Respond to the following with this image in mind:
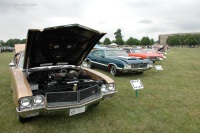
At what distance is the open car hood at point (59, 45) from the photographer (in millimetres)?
3222

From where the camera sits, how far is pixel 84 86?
3.37 meters

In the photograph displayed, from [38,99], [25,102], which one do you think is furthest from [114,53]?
[25,102]

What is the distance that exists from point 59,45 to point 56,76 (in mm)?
716

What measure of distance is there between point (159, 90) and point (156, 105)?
1.46 m

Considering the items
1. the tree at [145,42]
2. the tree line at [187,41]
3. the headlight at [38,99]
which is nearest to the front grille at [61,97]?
the headlight at [38,99]

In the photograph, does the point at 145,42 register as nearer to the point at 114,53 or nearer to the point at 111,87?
the point at 114,53

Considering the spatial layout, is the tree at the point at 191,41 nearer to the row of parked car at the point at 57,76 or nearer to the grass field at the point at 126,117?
the grass field at the point at 126,117

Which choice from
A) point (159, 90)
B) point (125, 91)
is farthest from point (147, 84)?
point (125, 91)

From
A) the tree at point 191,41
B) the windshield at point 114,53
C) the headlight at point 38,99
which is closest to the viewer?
the headlight at point 38,99

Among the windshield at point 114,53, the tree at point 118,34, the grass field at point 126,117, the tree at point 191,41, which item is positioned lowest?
the grass field at point 126,117

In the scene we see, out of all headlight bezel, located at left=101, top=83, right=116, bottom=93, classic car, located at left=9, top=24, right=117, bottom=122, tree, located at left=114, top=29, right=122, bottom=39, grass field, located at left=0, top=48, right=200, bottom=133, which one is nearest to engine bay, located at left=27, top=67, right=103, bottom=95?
classic car, located at left=9, top=24, right=117, bottom=122

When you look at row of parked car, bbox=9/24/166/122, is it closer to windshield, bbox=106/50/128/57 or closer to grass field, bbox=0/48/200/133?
grass field, bbox=0/48/200/133

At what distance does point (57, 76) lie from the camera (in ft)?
12.0

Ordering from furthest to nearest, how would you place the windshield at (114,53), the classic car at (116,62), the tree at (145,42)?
the tree at (145,42)
the windshield at (114,53)
the classic car at (116,62)
